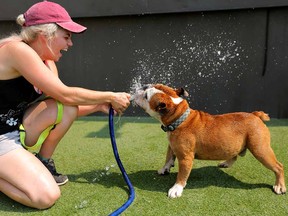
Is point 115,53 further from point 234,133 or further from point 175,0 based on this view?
point 234,133

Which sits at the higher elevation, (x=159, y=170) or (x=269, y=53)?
(x=269, y=53)

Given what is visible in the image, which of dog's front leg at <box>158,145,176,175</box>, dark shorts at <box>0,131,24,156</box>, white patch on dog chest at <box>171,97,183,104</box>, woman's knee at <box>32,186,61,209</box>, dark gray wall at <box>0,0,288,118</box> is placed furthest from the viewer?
dark gray wall at <box>0,0,288,118</box>

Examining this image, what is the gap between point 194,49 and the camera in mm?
5398

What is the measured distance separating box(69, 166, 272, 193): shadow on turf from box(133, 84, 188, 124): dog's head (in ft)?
1.88

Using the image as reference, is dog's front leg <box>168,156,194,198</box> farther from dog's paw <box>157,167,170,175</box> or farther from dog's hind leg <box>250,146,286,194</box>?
dog's hind leg <box>250,146,286,194</box>

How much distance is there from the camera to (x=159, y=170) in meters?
3.26

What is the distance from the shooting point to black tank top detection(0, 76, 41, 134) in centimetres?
273

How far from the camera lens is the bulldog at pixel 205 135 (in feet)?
9.17

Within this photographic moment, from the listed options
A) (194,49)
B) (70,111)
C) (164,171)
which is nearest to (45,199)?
(70,111)

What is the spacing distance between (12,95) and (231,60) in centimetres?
355

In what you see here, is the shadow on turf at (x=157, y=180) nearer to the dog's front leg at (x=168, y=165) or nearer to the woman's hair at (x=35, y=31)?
the dog's front leg at (x=168, y=165)

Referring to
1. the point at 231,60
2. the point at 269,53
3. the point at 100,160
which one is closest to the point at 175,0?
the point at 231,60

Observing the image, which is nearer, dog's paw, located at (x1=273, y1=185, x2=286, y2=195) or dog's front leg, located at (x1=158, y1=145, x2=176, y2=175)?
dog's paw, located at (x1=273, y1=185, x2=286, y2=195)

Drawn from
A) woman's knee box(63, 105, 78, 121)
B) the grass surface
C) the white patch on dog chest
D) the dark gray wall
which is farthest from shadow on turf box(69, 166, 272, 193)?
the dark gray wall
